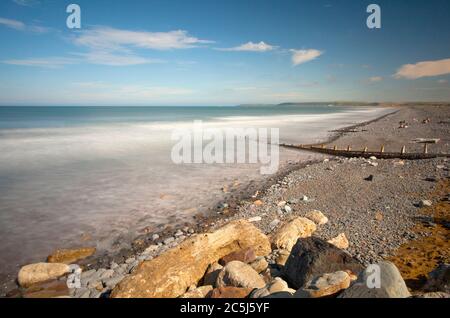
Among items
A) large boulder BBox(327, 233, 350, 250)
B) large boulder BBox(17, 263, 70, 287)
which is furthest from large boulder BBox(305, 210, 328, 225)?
large boulder BBox(17, 263, 70, 287)

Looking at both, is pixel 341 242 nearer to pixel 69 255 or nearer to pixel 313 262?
pixel 313 262

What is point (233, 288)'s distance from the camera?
5.51 meters

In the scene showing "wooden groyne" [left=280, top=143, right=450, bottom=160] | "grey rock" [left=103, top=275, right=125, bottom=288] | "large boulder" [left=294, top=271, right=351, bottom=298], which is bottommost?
"grey rock" [left=103, top=275, right=125, bottom=288]

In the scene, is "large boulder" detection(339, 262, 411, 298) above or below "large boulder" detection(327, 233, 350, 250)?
above

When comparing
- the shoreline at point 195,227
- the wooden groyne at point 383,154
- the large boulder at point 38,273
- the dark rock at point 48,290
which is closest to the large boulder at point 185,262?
the dark rock at point 48,290

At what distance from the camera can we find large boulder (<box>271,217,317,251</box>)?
8.17 metres

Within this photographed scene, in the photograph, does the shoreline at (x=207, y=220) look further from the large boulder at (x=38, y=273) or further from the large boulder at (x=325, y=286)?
the large boulder at (x=325, y=286)

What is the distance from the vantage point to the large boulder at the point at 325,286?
4.67m

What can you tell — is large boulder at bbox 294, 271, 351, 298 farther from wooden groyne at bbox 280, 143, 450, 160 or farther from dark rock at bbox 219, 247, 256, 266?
wooden groyne at bbox 280, 143, 450, 160

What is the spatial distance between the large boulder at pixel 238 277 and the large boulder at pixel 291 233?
234 centimetres

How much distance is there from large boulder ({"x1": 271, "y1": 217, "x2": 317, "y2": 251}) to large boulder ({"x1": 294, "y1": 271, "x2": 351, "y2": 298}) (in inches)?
125

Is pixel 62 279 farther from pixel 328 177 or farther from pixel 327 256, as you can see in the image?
pixel 328 177
